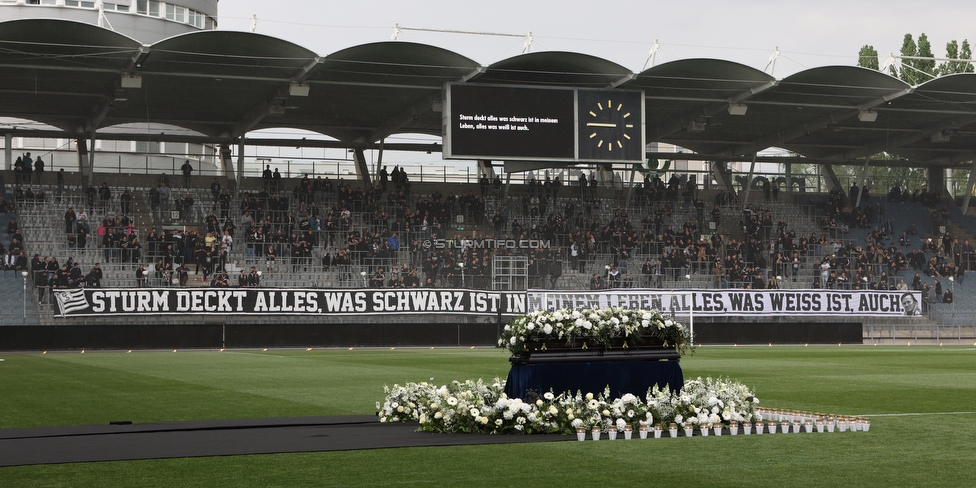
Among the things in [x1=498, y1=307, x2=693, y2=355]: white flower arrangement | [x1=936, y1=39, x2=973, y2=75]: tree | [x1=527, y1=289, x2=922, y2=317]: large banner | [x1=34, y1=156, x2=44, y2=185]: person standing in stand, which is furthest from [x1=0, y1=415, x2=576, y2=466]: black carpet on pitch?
[x1=936, y1=39, x2=973, y2=75]: tree

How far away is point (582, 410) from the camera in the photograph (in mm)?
11891

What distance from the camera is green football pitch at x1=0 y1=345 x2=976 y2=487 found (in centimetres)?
903

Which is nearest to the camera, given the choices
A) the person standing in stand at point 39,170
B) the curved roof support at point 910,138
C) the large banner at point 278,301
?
the large banner at point 278,301

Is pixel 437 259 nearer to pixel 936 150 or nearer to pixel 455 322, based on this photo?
pixel 455 322

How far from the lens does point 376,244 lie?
4662cm

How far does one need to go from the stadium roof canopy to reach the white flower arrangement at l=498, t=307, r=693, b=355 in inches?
1046

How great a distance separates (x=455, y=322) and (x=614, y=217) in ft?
41.6

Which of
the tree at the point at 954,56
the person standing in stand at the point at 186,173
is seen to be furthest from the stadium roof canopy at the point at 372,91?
the tree at the point at 954,56

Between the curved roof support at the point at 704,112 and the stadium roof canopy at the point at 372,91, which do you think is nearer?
the stadium roof canopy at the point at 372,91

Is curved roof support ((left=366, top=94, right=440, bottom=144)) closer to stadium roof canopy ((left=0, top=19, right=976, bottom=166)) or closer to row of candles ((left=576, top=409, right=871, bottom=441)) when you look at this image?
stadium roof canopy ((left=0, top=19, right=976, bottom=166))

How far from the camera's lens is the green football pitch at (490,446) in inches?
356

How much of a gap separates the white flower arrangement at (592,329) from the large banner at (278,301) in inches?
1022

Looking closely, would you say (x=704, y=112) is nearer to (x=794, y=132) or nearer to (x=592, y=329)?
(x=794, y=132)

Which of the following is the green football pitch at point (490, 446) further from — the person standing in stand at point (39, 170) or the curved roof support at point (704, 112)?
the person standing in stand at point (39, 170)
